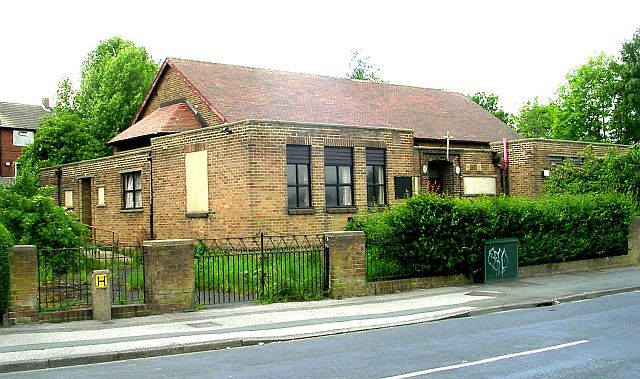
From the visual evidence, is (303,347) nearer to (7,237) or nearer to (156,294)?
(156,294)

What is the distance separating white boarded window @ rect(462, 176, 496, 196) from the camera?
31.1 metres

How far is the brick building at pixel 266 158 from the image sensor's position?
23.2 m

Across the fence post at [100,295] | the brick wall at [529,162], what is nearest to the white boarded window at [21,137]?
the brick wall at [529,162]

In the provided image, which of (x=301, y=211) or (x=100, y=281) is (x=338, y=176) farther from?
(x=100, y=281)

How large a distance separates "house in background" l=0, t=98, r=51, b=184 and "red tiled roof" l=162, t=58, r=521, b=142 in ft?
123

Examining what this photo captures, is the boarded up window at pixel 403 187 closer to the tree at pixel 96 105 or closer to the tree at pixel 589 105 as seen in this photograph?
the tree at pixel 96 105

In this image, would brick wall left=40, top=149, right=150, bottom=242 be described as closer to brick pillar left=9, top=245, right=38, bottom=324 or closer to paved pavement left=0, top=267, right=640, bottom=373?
paved pavement left=0, top=267, right=640, bottom=373

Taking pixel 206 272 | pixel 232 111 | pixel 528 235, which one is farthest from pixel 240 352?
pixel 232 111

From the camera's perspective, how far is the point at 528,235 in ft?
71.7

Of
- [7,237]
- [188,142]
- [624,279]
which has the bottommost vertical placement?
[624,279]

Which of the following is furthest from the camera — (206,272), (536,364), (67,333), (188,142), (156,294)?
(188,142)

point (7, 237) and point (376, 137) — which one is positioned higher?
point (376, 137)

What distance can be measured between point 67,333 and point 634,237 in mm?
20300

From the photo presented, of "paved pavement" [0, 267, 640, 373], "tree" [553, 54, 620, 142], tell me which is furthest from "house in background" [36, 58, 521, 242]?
"tree" [553, 54, 620, 142]
